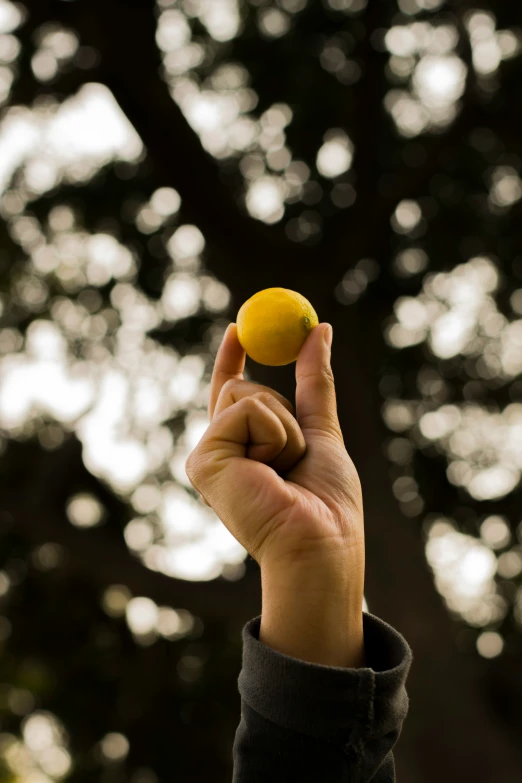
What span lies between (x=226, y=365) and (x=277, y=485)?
724 millimetres

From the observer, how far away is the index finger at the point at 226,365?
244 cm

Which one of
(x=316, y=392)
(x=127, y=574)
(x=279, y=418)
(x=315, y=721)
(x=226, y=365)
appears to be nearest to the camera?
(x=315, y=721)

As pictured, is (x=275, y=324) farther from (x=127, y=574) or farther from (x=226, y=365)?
(x=127, y=574)

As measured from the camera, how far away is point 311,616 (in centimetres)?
179

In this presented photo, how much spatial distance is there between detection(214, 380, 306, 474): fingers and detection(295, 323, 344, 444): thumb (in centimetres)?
11

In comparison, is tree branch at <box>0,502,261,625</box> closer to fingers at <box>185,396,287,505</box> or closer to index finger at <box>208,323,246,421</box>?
index finger at <box>208,323,246,421</box>

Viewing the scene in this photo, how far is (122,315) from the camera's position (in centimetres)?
880

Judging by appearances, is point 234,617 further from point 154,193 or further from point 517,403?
point 154,193

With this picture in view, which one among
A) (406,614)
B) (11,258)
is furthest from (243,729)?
(11,258)

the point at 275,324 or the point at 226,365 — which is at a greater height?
the point at 275,324

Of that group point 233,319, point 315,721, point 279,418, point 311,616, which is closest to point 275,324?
point 279,418

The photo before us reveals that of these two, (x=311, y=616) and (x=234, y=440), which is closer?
(x=311, y=616)

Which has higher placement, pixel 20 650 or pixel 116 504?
pixel 116 504

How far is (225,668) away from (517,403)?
532 cm
